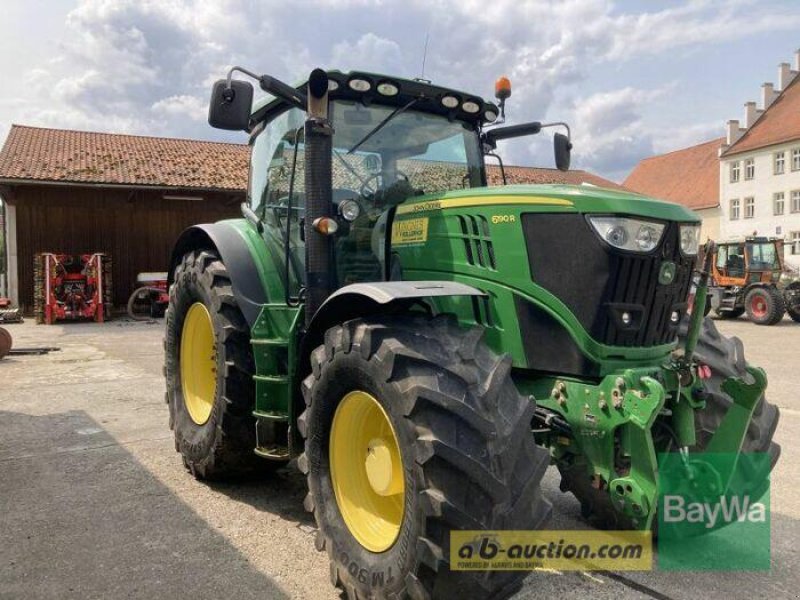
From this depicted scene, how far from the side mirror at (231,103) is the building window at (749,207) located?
40.2 metres

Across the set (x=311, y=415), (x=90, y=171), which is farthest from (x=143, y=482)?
(x=90, y=171)

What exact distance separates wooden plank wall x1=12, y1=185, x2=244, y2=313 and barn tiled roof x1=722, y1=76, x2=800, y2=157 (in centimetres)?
3024

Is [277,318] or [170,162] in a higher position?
[170,162]

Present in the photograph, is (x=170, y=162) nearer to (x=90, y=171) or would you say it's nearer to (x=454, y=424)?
(x=90, y=171)

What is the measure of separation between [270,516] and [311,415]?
1.07 m

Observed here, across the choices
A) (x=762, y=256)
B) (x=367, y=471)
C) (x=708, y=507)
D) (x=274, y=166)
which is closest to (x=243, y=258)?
(x=274, y=166)

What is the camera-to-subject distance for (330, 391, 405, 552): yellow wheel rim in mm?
2754

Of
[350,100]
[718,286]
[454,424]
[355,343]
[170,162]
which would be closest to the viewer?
[454,424]

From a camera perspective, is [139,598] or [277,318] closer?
[139,598]

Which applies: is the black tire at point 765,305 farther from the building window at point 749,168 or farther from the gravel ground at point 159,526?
the building window at point 749,168

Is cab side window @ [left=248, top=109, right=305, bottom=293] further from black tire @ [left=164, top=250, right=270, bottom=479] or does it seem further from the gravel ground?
the gravel ground

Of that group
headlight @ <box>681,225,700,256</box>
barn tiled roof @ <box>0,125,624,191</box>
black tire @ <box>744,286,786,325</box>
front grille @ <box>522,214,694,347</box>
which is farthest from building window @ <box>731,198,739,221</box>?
front grille @ <box>522,214,694,347</box>

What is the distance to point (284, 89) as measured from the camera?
135 inches

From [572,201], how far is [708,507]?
1.65m
